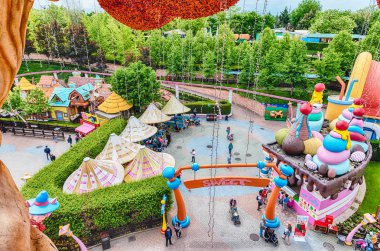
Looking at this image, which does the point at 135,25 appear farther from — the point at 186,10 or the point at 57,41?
the point at 57,41

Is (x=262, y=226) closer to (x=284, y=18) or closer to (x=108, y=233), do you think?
(x=108, y=233)

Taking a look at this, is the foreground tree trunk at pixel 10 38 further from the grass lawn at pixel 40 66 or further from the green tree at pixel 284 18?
the green tree at pixel 284 18

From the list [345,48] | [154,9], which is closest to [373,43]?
[345,48]

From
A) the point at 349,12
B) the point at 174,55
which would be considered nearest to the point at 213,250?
the point at 174,55

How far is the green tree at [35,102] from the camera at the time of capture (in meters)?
26.5

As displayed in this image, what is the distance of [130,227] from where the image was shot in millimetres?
14375

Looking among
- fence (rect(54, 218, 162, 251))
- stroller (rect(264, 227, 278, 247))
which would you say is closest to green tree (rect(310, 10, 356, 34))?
stroller (rect(264, 227, 278, 247))

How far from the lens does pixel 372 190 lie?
1764 centimetres

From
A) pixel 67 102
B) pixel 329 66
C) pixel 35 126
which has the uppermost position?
pixel 329 66

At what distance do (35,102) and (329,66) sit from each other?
30175mm

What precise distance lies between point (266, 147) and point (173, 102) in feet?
39.6

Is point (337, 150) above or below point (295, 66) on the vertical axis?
below

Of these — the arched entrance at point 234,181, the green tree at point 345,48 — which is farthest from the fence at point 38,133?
the green tree at point 345,48

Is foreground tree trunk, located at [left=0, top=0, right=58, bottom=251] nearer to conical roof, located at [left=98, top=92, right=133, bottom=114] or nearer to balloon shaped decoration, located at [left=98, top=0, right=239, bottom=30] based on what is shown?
balloon shaped decoration, located at [left=98, top=0, right=239, bottom=30]
